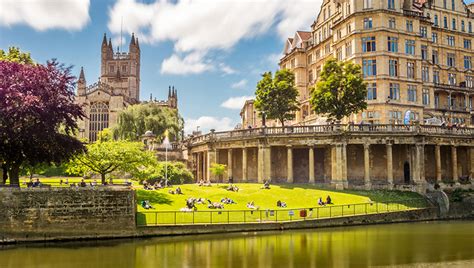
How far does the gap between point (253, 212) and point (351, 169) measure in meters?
23.4

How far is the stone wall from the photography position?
1297 inches

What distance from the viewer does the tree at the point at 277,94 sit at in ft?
225

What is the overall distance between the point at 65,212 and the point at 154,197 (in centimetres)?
986

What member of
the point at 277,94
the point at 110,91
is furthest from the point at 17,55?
the point at 110,91

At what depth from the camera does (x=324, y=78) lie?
61938 mm

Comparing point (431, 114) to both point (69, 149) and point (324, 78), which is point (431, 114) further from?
point (69, 149)

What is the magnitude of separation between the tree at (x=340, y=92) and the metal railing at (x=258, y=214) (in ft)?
58.4

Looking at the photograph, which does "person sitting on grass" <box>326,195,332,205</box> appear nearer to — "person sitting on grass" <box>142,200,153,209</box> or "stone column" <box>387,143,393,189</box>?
"stone column" <box>387,143,393,189</box>

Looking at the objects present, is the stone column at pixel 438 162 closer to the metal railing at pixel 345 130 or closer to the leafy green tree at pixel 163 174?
the metal railing at pixel 345 130

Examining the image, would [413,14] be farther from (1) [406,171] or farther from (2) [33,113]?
(2) [33,113]

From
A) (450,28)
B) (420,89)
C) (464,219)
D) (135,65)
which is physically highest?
(135,65)

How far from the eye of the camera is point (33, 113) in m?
35.9

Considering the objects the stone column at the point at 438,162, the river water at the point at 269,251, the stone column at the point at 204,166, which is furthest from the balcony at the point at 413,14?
the river water at the point at 269,251

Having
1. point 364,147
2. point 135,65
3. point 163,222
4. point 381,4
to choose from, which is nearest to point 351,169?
point 364,147
